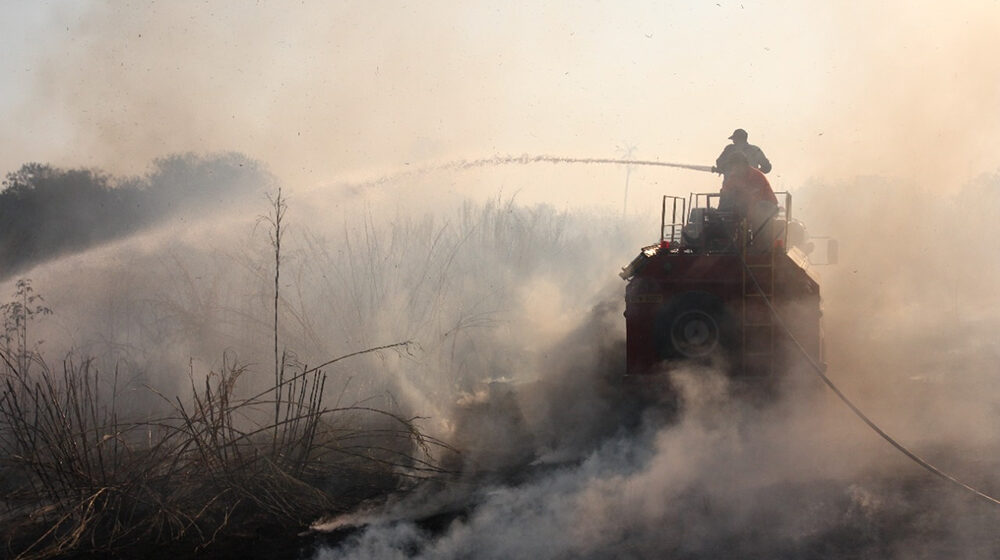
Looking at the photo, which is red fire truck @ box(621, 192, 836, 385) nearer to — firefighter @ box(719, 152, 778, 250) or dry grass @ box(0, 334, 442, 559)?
firefighter @ box(719, 152, 778, 250)

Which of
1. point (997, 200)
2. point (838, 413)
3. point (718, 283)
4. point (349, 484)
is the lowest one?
point (349, 484)

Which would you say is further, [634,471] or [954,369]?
[954,369]

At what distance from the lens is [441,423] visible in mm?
13203

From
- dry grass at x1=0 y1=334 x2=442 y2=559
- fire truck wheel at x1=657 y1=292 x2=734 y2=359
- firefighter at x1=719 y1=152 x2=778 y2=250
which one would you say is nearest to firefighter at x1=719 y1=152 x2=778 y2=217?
firefighter at x1=719 y1=152 x2=778 y2=250

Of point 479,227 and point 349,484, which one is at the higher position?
point 479,227

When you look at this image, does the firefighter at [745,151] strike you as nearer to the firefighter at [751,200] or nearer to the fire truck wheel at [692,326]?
the firefighter at [751,200]

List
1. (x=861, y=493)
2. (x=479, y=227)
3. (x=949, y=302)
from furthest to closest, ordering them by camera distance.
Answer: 1. (x=949, y=302)
2. (x=479, y=227)
3. (x=861, y=493)

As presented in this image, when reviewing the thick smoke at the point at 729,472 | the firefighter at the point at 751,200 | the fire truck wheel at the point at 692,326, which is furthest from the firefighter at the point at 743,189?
the thick smoke at the point at 729,472

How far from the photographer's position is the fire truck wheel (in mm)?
11742

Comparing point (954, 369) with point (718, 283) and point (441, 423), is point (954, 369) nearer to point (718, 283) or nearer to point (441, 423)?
point (718, 283)

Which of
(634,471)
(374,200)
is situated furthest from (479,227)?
(634,471)

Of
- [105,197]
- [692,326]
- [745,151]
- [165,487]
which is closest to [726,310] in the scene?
[692,326]

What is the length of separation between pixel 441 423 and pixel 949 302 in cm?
2213

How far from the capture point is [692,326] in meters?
11.8
